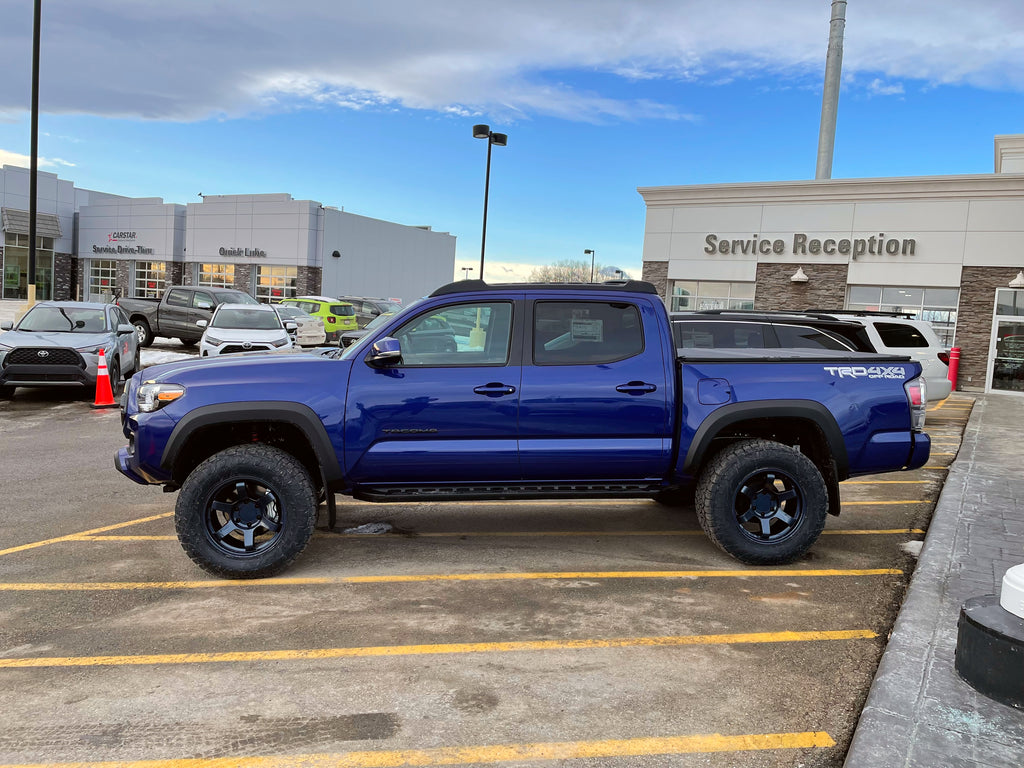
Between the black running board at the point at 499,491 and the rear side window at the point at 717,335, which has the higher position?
the rear side window at the point at 717,335

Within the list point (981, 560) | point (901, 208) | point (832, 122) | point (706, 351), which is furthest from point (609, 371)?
point (832, 122)

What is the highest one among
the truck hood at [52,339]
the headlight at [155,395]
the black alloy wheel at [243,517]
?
the headlight at [155,395]

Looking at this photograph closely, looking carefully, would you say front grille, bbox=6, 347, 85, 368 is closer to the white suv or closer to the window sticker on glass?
the window sticker on glass

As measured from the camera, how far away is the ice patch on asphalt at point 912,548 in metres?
5.95

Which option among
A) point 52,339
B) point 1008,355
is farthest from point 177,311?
point 1008,355

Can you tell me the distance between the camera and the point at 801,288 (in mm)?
22781

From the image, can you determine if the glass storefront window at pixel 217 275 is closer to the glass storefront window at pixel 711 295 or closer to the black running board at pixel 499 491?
the glass storefront window at pixel 711 295

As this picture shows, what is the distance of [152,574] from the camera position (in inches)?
204

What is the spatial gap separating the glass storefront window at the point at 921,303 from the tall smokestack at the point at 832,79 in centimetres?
972

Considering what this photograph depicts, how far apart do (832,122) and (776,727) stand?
101 ft

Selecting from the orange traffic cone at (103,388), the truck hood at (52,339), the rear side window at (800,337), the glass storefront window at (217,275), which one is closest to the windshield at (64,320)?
the truck hood at (52,339)

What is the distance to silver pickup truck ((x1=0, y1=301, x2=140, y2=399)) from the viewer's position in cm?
1224

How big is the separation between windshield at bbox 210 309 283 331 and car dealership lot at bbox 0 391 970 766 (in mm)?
10787

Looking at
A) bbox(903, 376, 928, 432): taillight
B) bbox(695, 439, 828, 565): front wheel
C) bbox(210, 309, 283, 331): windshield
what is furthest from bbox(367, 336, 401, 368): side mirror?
bbox(210, 309, 283, 331): windshield
